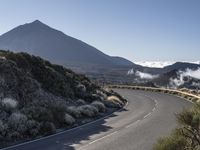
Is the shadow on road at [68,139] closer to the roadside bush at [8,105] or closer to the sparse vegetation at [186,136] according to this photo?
the roadside bush at [8,105]

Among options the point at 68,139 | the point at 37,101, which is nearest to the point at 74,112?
the point at 37,101

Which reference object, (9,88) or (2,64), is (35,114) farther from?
(2,64)

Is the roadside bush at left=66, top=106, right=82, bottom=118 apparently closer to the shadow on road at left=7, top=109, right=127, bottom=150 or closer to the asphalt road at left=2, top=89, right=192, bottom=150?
the asphalt road at left=2, top=89, right=192, bottom=150

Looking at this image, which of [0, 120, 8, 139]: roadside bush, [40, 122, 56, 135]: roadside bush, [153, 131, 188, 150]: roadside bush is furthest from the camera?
[40, 122, 56, 135]: roadside bush

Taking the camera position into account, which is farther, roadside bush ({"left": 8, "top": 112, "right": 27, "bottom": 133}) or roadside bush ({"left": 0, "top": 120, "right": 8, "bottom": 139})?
roadside bush ({"left": 8, "top": 112, "right": 27, "bottom": 133})

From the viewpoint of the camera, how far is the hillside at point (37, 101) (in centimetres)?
2257

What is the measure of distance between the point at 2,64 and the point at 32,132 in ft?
41.8

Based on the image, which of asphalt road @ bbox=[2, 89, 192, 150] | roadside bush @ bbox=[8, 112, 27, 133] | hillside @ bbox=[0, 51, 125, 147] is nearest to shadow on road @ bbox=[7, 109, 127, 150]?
asphalt road @ bbox=[2, 89, 192, 150]

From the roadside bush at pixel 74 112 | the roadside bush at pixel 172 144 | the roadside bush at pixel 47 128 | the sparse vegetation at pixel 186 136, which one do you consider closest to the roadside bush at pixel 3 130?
the roadside bush at pixel 47 128

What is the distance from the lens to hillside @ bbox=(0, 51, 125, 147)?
22.6 m

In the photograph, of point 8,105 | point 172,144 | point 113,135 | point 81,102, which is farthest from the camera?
point 81,102

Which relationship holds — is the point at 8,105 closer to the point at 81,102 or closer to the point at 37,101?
the point at 37,101

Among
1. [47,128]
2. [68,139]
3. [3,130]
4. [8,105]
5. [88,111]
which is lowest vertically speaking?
[68,139]

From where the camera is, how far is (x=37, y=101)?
31188 mm
